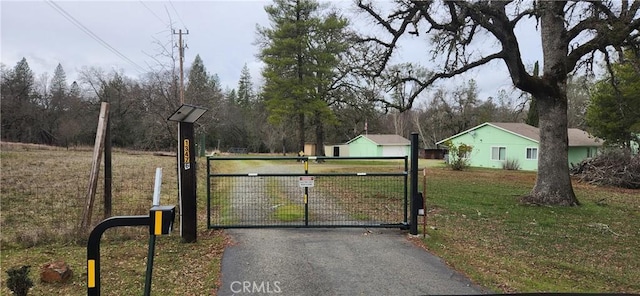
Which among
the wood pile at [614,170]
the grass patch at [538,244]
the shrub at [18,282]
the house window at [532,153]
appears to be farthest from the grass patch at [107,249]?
the house window at [532,153]

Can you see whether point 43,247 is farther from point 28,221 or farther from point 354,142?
point 354,142

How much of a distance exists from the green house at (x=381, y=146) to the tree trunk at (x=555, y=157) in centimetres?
3757

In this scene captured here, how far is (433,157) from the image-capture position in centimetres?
5688

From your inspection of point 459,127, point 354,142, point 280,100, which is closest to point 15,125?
point 280,100

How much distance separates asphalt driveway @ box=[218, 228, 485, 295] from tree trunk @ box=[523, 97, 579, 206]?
7.57m

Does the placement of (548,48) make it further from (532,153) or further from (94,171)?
(532,153)

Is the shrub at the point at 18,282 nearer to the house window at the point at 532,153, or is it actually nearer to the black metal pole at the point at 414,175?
the black metal pole at the point at 414,175

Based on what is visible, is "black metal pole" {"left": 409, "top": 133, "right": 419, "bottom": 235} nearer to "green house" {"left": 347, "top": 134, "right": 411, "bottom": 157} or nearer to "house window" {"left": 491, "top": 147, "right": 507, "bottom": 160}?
"house window" {"left": 491, "top": 147, "right": 507, "bottom": 160}

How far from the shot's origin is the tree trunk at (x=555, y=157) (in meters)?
12.3

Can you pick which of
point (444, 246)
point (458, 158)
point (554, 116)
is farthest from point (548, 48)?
point (458, 158)

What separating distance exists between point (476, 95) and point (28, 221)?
56.4 m

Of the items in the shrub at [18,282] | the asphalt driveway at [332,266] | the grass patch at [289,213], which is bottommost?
the asphalt driveway at [332,266]

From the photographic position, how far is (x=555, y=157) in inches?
488

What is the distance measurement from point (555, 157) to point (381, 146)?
39.1 metres
